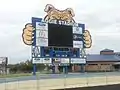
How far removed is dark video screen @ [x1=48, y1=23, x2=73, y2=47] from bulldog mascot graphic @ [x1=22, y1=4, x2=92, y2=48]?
4.90 ft

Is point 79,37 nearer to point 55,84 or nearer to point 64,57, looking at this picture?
point 64,57

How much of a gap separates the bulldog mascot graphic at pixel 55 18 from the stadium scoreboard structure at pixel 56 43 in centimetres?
70

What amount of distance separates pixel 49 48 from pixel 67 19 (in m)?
5.77

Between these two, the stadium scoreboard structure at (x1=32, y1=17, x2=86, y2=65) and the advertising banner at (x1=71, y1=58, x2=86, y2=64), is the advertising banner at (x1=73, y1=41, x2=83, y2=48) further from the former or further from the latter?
the advertising banner at (x1=71, y1=58, x2=86, y2=64)

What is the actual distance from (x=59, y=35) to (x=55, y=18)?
3018mm

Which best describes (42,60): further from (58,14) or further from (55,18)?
(58,14)

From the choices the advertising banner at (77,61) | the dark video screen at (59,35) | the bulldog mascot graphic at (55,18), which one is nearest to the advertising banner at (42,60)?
the dark video screen at (59,35)

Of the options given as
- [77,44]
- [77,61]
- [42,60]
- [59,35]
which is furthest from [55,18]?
[77,61]

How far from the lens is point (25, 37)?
43.3 metres

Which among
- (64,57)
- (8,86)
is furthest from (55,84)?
(64,57)

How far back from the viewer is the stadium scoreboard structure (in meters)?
44.2

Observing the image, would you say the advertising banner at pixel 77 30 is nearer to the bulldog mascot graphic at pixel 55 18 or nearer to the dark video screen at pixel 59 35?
the bulldog mascot graphic at pixel 55 18

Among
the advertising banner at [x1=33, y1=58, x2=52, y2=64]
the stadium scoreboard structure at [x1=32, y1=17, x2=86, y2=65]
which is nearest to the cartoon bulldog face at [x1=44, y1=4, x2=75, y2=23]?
the stadium scoreboard structure at [x1=32, y1=17, x2=86, y2=65]

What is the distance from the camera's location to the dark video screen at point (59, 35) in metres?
45.2
